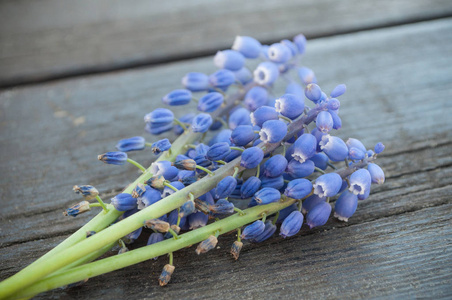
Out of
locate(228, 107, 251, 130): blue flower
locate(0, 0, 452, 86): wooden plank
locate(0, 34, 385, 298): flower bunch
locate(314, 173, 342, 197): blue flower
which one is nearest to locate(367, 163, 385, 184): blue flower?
locate(0, 34, 385, 298): flower bunch

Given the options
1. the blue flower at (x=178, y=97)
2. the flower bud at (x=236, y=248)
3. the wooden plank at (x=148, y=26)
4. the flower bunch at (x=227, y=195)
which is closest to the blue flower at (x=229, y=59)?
the blue flower at (x=178, y=97)

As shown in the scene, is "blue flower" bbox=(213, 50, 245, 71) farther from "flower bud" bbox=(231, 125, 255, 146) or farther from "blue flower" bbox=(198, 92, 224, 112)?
"flower bud" bbox=(231, 125, 255, 146)

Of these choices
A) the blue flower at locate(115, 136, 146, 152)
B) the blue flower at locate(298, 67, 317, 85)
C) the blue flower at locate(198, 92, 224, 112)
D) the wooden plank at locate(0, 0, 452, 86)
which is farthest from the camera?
the wooden plank at locate(0, 0, 452, 86)

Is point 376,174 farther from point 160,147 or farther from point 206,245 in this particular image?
point 160,147

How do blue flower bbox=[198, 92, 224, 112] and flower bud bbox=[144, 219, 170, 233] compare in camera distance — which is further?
blue flower bbox=[198, 92, 224, 112]

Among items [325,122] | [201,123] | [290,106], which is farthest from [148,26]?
[325,122]

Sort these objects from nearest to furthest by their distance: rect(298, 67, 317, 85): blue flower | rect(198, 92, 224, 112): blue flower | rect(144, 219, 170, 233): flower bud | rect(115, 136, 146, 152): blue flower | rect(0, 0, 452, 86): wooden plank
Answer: rect(144, 219, 170, 233): flower bud, rect(115, 136, 146, 152): blue flower, rect(198, 92, 224, 112): blue flower, rect(298, 67, 317, 85): blue flower, rect(0, 0, 452, 86): wooden plank

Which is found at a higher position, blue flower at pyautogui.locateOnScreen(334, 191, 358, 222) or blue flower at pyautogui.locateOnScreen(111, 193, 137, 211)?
blue flower at pyautogui.locateOnScreen(111, 193, 137, 211)
